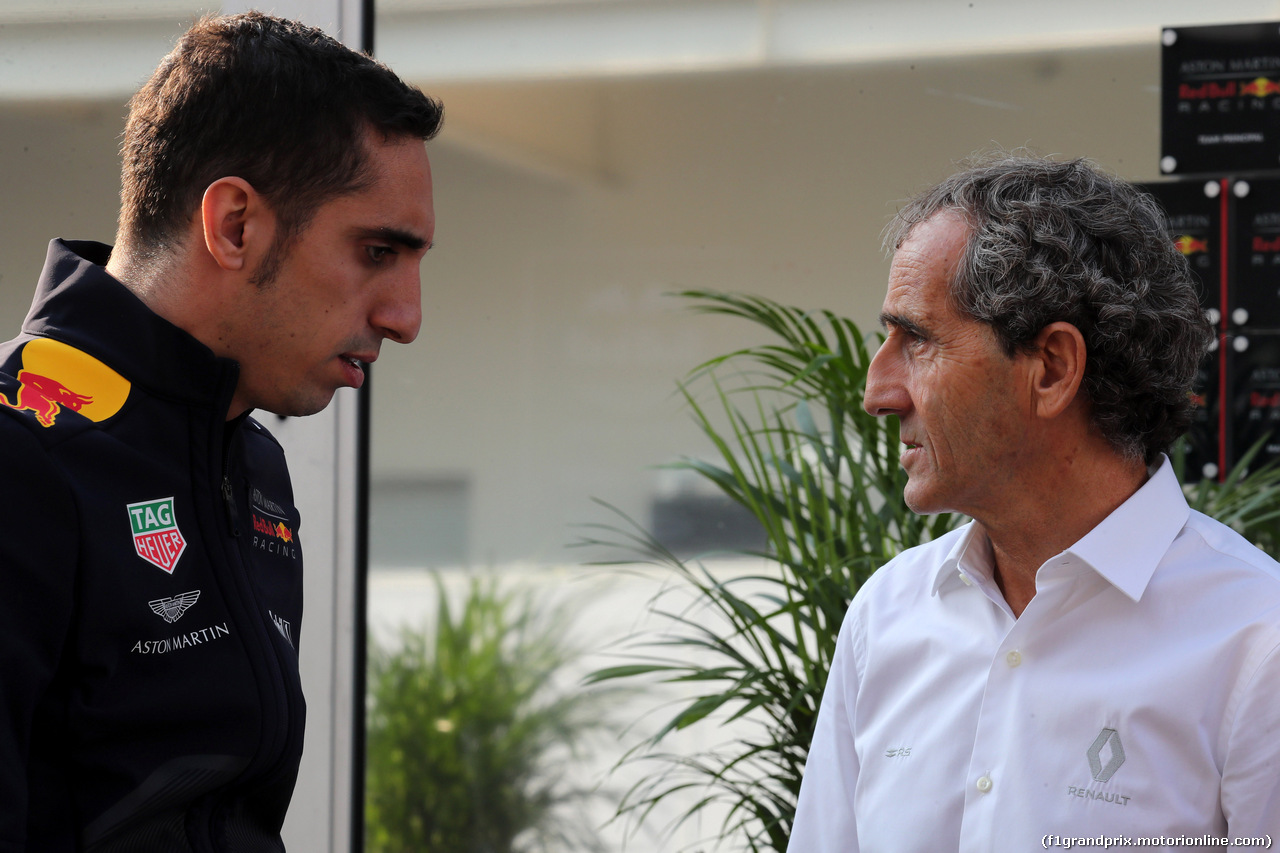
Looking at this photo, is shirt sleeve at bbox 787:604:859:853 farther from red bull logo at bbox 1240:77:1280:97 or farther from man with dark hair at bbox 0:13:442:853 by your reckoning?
red bull logo at bbox 1240:77:1280:97

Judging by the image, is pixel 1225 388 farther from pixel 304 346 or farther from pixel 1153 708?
pixel 304 346

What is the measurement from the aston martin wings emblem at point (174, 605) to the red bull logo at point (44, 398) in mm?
184

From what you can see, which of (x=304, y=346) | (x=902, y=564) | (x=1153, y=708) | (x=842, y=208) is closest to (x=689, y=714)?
(x=902, y=564)

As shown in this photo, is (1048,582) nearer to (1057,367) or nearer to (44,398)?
(1057,367)

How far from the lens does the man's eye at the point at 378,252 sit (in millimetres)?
1164

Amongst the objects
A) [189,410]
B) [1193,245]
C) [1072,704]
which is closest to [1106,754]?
[1072,704]

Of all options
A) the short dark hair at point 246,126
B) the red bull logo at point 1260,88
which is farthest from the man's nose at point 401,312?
the red bull logo at point 1260,88

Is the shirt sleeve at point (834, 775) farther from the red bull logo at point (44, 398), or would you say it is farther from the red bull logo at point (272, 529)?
the red bull logo at point (44, 398)

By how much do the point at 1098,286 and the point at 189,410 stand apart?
99cm

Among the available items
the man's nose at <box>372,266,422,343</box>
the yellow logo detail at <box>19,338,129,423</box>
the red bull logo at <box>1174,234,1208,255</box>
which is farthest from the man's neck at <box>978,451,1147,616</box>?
the red bull logo at <box>1174,234,1208,255</box>

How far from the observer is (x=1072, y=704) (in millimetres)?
1206

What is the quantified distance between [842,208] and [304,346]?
6.19 ft

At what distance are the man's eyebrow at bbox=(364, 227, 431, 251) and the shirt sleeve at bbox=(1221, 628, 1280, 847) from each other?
97 centimetres

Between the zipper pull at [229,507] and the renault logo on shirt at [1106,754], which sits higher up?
the zipper pull at [229,507]
